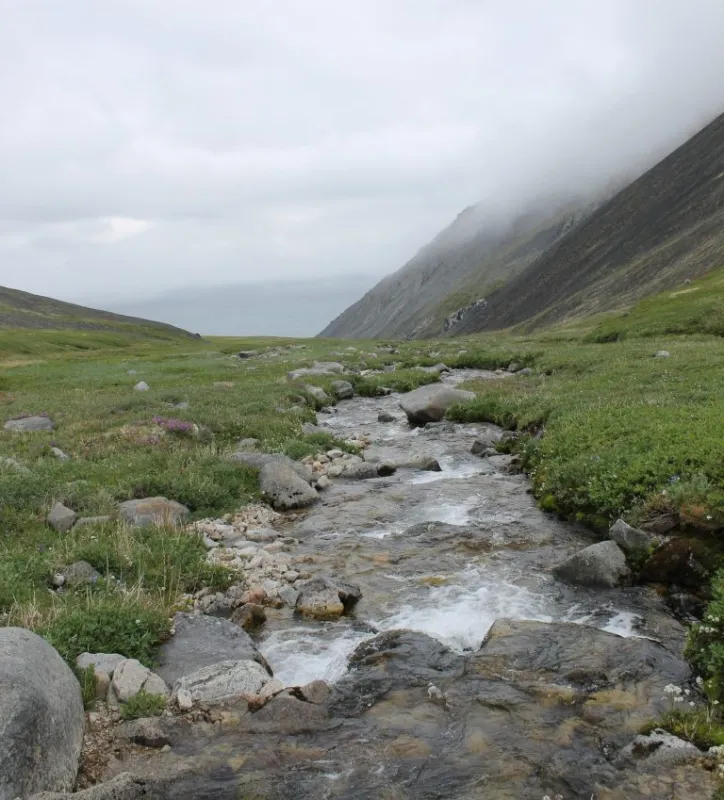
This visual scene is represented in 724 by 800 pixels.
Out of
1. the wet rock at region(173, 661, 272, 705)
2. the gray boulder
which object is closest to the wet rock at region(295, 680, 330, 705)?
the wet rock at region(173, 661, 272, 705)

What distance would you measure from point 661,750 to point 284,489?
1194cm

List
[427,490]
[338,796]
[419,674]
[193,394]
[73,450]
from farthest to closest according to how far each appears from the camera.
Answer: [193,394] → [73,450] → [427,490] → [419,674] → [338,796]

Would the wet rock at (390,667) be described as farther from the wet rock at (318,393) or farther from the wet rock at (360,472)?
the wet rock at (318,393)

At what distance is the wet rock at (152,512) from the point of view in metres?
14.1

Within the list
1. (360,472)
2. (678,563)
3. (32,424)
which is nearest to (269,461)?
(360,472)

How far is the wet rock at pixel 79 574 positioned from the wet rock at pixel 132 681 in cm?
287

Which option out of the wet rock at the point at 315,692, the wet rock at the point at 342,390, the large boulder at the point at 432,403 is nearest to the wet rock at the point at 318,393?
the wet rock at the point at 342,390

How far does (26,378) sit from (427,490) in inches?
1640

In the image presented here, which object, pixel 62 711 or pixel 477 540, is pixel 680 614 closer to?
pixel 477 540

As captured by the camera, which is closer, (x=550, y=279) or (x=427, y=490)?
(x=427, y=490)

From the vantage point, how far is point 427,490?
17562mm

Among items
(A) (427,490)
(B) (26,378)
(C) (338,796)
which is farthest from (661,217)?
(C) (338,796)

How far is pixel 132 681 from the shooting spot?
26.6 ft

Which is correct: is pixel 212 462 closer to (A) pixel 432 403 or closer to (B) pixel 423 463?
(B) pixel 423 463
